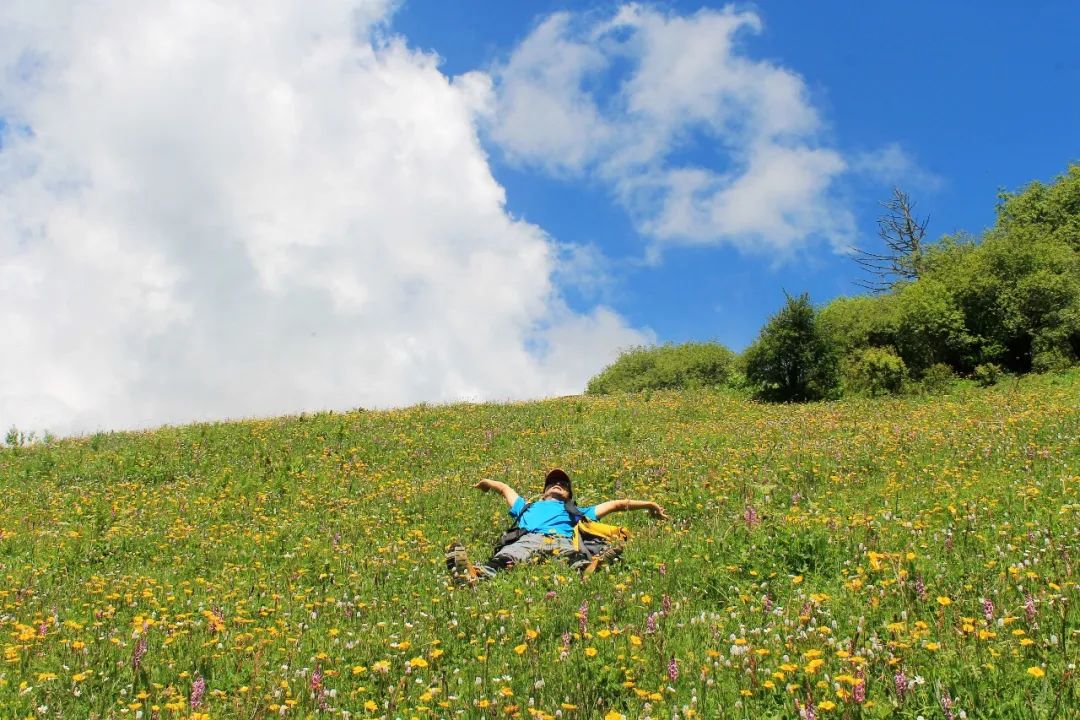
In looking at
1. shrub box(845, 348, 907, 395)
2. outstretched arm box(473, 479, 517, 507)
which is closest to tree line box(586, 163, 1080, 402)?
shrub box(845, 348, 907, 395)

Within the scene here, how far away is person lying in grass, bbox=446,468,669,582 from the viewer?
7.67 metres

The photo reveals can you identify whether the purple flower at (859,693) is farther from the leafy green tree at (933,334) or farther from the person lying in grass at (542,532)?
the leafy green tree at (933,334)

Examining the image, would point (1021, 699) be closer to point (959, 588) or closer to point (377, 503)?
point (959, 588)

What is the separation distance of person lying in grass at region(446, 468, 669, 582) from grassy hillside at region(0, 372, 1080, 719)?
0.35 metres

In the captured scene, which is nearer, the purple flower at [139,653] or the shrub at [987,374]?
the purple flower at [139,653]

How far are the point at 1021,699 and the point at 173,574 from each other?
9324 mm

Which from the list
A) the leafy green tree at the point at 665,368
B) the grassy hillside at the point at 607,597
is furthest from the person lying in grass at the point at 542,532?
the leafy green tree at the point at 665,368

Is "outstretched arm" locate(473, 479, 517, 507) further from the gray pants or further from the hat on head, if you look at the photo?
the gray pants

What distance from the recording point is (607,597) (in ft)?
20.1

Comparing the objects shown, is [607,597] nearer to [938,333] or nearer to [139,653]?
[139,653]

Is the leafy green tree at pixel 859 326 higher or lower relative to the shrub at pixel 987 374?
higher

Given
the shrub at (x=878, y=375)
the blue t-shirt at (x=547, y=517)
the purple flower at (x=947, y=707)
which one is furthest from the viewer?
the shrub at (x=878, y=375)

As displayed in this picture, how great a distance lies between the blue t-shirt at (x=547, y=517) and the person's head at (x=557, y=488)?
Answer: 0.10 m

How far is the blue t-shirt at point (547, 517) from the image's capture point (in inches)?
355
